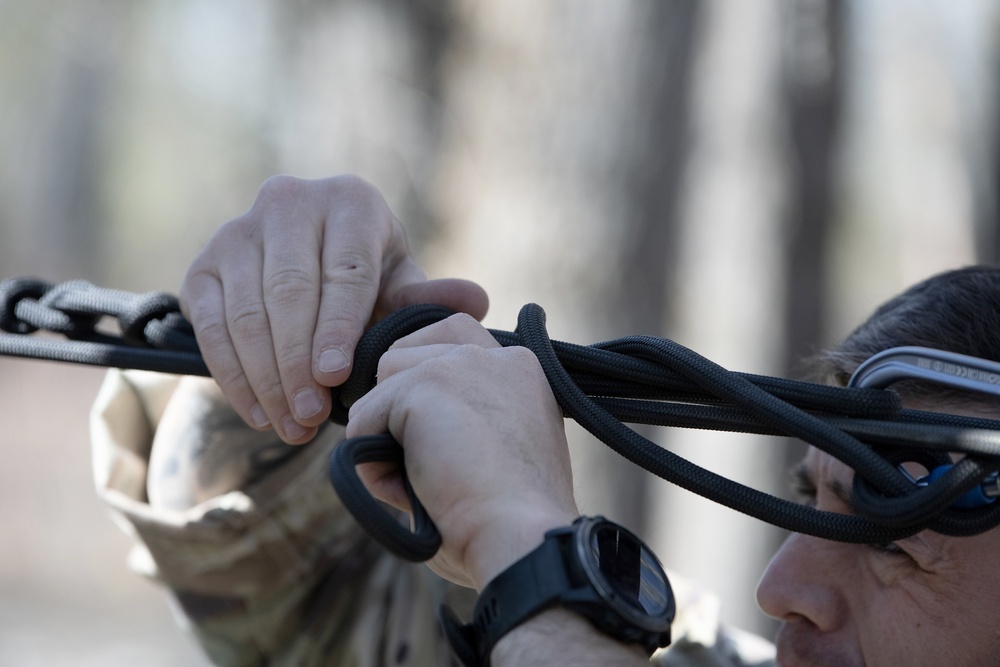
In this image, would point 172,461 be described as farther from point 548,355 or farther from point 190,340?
point 548,355

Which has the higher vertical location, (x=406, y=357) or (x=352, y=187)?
(x=352, y=187)

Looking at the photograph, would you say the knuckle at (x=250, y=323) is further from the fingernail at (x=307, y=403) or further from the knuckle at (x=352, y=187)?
the knuckle at (x=352, y=187)

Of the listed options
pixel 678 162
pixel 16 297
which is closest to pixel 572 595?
pixel 16 297

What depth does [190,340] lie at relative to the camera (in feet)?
3.30

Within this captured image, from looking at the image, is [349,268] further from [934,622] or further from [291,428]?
[934,622]

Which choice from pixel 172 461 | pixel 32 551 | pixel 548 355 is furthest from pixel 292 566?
pixel 32 551

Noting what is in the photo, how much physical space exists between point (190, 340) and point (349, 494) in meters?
0.44

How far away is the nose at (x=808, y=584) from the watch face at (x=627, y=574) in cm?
42

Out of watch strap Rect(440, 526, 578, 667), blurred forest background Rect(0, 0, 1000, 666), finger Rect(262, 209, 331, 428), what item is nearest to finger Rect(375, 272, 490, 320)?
finger Rect(262, 209, 331, 428)

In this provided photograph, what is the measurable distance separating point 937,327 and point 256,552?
104 centimetres

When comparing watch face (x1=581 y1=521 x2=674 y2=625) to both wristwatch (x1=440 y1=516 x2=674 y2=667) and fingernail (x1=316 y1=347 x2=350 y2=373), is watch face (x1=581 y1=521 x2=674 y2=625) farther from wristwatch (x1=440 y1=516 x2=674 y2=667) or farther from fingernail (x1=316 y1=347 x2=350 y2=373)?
fingernail (x1=316 y1=347 x2=350 y2=373)

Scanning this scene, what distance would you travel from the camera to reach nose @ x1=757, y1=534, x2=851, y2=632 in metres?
1.06

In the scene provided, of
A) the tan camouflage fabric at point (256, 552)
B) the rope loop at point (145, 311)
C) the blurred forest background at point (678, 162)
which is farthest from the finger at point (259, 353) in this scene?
the blurred forest background at point (678, 162)

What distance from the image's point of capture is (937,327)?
107 cm
